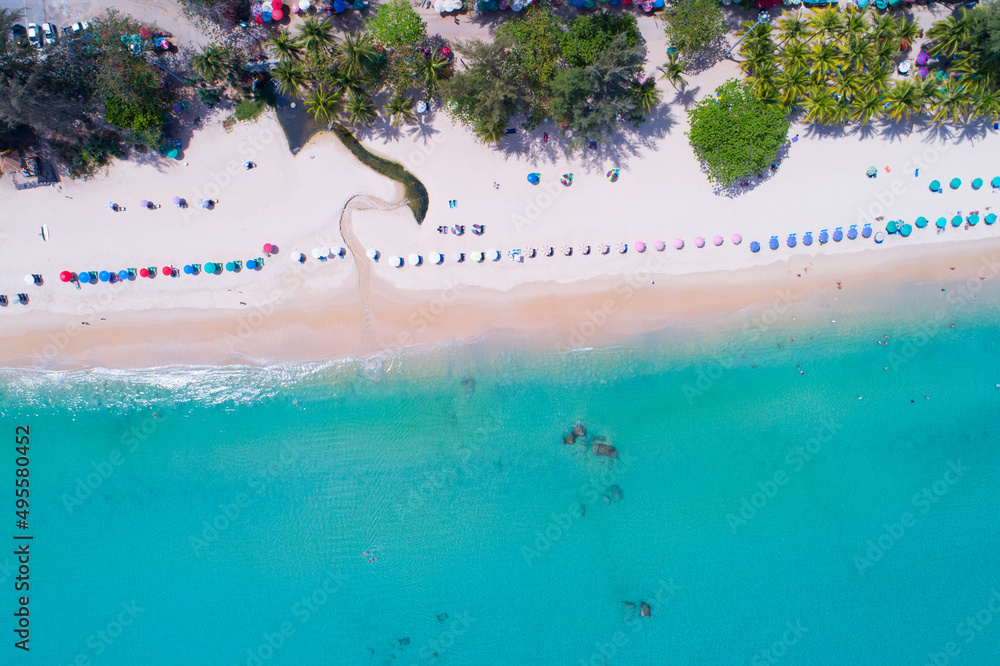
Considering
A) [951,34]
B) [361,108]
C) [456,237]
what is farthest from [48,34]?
[951,34]

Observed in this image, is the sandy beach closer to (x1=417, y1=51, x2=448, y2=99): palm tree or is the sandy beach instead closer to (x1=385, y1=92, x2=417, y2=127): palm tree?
(x1=385, y1=92, x2=417, y2=127): palm tree

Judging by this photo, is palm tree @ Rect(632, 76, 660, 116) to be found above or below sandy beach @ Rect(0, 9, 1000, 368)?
above

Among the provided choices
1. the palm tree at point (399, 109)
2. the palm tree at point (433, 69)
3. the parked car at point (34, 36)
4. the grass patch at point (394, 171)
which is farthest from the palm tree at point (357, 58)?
the parked car at point (34, 36)

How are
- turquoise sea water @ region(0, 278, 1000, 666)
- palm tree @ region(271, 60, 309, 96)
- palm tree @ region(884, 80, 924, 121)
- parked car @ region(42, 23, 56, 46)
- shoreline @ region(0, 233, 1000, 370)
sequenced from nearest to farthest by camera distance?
palm tree @ region(271, 60, 309, 96) < palm tree @ region(884, 80, 924, 121) < parked car @ region(42, 23, 56, 46) < shoreline @ region(0, 233, 1000, 370) < turquoise sea water @ region(0, 278, 1000, 666)

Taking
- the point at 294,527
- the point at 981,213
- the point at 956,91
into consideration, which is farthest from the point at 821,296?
the point at 294,527

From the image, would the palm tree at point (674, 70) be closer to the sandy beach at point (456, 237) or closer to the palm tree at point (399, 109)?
the sandy beach at point (456, 237)

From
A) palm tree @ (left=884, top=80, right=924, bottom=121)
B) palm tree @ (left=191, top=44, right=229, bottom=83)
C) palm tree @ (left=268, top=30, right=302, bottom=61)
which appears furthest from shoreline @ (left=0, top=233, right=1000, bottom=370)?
palm tree @ (left=191, top=44, right=229, bottom=83)

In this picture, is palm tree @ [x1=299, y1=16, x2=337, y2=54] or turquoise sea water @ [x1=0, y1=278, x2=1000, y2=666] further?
turquoise sea water @ [x1=0, y1=278, x2=1000, y2=666]
